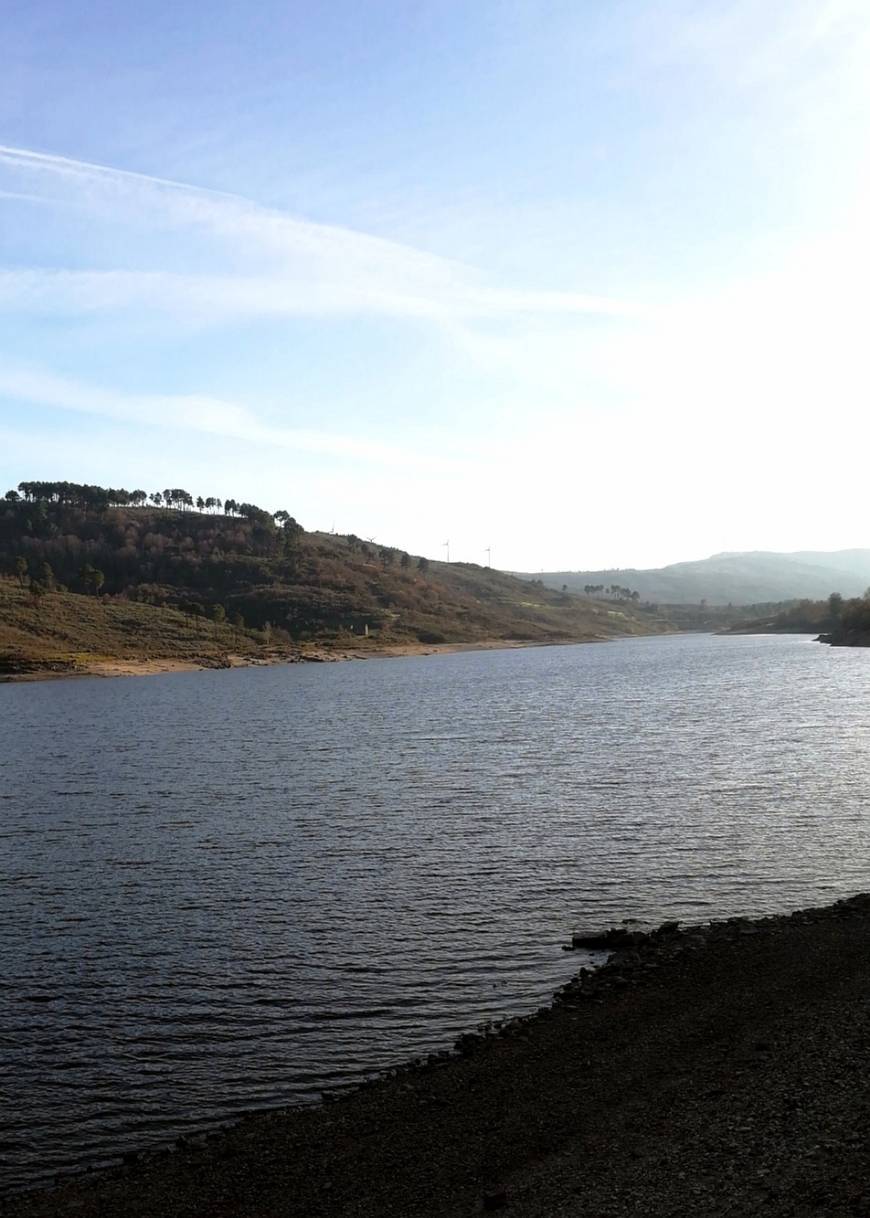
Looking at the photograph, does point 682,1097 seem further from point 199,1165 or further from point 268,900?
point 268,900

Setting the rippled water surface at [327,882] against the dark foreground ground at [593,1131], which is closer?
the dark foreground ground at [593,1131]

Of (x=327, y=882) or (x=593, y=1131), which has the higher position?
(x=593, y=1131)

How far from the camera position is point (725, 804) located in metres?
52.4

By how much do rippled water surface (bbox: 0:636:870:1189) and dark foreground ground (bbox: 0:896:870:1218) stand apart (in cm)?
220

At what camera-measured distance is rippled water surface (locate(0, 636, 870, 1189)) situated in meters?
24.1

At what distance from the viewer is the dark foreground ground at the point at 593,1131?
15492 mm

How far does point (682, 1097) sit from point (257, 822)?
36.0 meters

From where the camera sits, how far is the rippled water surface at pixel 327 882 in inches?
950

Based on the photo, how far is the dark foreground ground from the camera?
15.5 metres

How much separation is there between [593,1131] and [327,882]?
22.7m

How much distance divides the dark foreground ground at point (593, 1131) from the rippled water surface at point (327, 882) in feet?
7.21

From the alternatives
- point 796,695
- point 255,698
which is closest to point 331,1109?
point 796,695

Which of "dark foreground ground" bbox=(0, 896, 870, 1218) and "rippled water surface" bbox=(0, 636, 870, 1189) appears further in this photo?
"rippled water surface" bbox=(0, 636, 870, 1189)

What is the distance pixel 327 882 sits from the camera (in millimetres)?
39750
